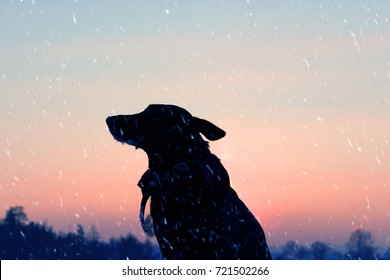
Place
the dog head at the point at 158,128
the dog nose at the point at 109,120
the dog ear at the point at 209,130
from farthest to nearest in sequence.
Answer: the dog nose at the point at 109,120, the dog head at the point at 158,128, the dog ear at the point at 209,130

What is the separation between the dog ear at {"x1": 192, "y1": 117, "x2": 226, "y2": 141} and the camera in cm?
932

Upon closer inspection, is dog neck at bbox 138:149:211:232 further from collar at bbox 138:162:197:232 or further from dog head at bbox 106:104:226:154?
dog head at bbox 106:104:226:154

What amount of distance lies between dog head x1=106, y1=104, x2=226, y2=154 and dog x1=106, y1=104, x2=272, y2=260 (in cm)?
1

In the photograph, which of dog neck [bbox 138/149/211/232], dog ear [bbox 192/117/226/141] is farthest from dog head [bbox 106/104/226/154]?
dog neck [bbox 138/149/211/232]

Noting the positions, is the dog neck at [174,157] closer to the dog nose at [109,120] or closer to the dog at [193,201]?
the dog at [193,201]

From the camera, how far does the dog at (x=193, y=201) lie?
9336 mm

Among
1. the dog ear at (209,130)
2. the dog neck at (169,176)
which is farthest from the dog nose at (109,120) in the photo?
the dog ear at (209,130)

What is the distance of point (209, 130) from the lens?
9367 millimetres

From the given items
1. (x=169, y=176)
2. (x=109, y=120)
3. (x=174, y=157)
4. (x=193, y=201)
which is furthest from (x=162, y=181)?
(x=109, y=120)

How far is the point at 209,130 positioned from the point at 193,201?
0.86 m
